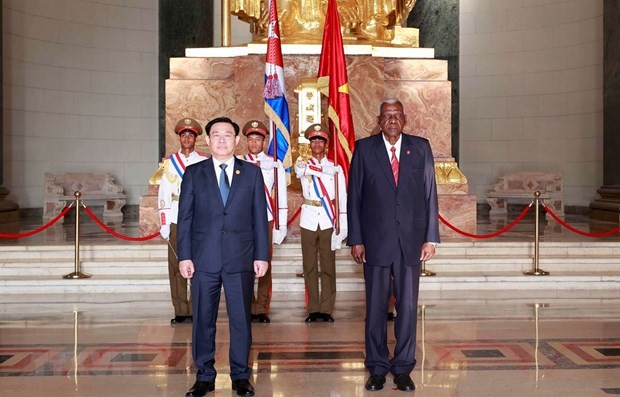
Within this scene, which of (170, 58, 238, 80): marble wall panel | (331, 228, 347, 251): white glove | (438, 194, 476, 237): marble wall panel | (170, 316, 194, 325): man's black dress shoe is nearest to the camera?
(170, 316, 194, 325): man's black dress shoe

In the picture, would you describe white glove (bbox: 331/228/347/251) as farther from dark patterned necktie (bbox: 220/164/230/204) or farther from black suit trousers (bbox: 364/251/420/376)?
dark patterned necktie (bbox: 220/164/230/204)

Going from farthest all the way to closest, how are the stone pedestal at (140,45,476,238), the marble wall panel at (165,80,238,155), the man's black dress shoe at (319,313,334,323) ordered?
the marble wall panel at (165,80,238,155)
the stone pedestal at (140,45,476,238)
the man's black dress shoe at (319,313,334,323)

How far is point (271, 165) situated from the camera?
7.48 m

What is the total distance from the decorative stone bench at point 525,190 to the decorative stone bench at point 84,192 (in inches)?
292

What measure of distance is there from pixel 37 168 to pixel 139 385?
11.3m

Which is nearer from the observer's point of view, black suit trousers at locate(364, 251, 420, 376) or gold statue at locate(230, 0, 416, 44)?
black suit trousers at locate(364, 251, 420, 376)

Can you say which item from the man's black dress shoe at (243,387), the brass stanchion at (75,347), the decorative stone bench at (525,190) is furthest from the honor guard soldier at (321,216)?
the decorative stone bench at (525,190)

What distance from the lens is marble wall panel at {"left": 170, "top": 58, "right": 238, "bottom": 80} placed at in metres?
11.5

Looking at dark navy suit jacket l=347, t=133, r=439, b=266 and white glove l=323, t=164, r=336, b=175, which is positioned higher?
white glove l=323, t=164, r=336, b=175

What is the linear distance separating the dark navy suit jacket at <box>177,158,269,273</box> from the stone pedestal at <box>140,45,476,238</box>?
614cm

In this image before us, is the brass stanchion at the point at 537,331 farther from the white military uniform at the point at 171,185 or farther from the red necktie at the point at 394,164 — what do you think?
the white military uniform at the point at 171,185

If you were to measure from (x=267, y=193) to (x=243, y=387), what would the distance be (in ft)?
9.61

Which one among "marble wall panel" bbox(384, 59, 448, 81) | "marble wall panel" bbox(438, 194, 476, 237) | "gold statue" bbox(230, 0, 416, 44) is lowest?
"marble wall panel" bbox(438, 194, 476, 237)

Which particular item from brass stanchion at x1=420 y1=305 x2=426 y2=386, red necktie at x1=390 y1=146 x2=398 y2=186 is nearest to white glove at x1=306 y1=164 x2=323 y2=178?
brass stanchion at x1=420 y1=305 x2=426 y2=386
